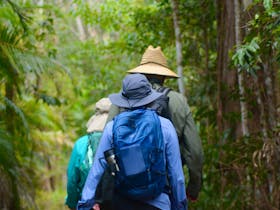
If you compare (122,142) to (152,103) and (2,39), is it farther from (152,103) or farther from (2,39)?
(2,39)

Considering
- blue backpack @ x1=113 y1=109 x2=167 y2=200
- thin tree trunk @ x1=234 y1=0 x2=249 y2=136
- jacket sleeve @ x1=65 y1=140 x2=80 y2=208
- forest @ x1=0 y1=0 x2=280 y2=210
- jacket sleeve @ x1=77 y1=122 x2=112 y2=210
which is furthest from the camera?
thin tree trunk @ x1=234 y1=0 x2=249 y2=136

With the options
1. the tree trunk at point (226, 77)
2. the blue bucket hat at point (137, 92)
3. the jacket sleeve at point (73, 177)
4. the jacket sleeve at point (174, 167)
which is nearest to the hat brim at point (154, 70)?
the jacket sleeve at point (73, 177)

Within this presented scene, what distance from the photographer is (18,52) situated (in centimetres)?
831

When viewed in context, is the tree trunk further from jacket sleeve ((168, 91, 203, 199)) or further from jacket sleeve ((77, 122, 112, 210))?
jacket sleeve ((77, 122, 112, 210))

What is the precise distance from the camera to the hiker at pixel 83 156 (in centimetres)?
520

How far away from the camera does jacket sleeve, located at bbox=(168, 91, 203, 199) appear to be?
201 inches

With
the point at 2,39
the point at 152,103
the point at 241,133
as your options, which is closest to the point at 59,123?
the point at 2,39

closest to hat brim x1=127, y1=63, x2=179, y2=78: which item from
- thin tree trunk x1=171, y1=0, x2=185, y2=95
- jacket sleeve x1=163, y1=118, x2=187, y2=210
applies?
jacket sleeve x1=163, y1=118, x2=187, y2=210

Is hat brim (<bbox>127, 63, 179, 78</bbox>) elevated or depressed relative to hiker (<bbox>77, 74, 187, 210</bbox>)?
elevated

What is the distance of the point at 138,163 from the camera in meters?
4.08

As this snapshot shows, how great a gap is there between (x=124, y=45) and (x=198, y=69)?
5.79 ft

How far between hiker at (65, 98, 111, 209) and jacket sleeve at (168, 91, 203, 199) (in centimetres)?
58

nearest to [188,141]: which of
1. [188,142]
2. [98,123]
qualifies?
[188,142]

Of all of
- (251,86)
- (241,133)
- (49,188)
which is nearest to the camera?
(251,86)
